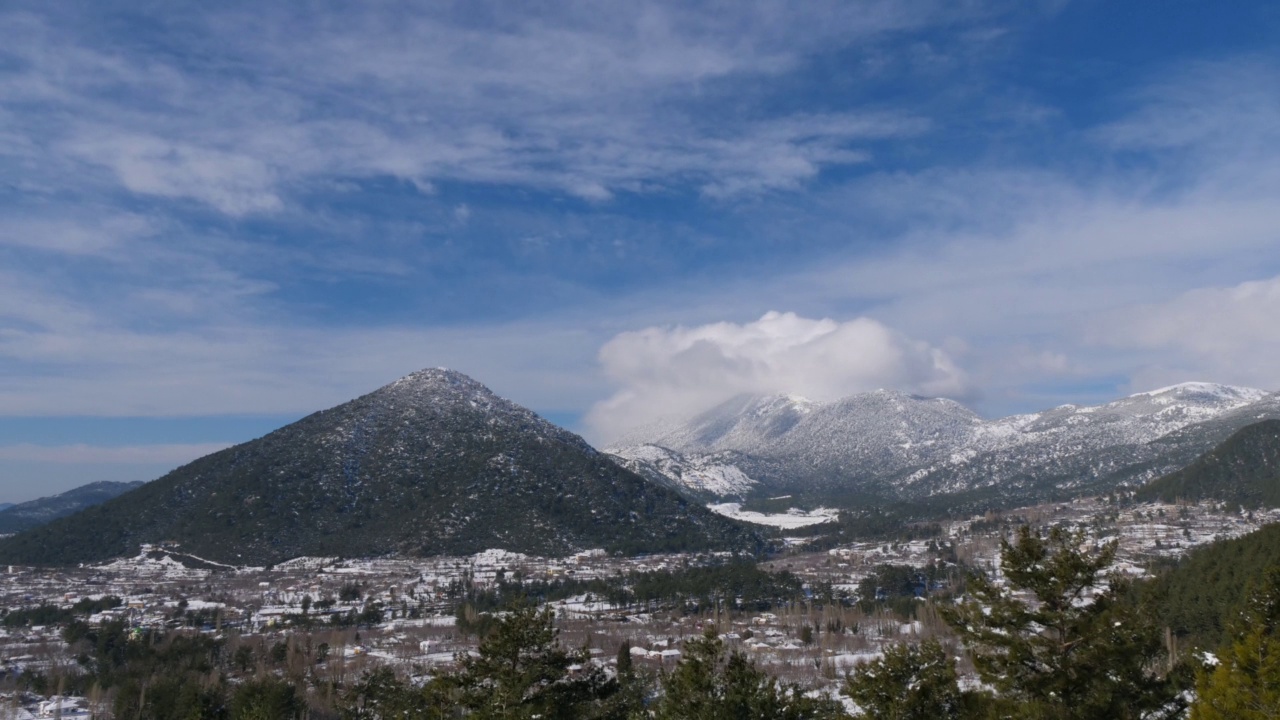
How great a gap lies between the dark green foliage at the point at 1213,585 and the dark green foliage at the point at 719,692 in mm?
80167

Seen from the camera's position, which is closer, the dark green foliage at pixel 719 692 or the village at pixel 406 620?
the dark green foliage at pixel 719 692

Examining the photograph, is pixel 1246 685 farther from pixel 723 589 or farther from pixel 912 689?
pixel 723 589

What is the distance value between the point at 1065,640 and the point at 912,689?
546 cm

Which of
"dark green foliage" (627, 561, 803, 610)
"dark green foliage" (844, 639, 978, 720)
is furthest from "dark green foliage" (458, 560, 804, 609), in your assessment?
"dark green foliage" (844, 639, 978, 720)

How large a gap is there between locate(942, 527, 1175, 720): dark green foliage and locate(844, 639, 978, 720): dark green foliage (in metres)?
1.83

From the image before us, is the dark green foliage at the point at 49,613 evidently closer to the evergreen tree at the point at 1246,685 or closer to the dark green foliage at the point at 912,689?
the dark green foliage at the point at 912,689

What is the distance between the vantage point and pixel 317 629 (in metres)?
142

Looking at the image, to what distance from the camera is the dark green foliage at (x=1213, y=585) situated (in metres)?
92.5

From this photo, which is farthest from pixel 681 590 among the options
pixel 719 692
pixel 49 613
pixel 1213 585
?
pixel 719 692

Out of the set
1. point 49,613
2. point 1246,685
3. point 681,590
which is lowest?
point 681,590

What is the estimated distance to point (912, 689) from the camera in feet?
88.9

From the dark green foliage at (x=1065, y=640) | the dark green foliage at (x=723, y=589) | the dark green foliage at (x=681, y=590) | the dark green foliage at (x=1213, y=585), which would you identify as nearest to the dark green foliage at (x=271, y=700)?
the dark green foliage at (x=1065, y=640)

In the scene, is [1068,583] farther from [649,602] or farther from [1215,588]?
[649,602]

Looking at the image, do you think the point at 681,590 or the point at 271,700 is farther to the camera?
the point at 681,590
